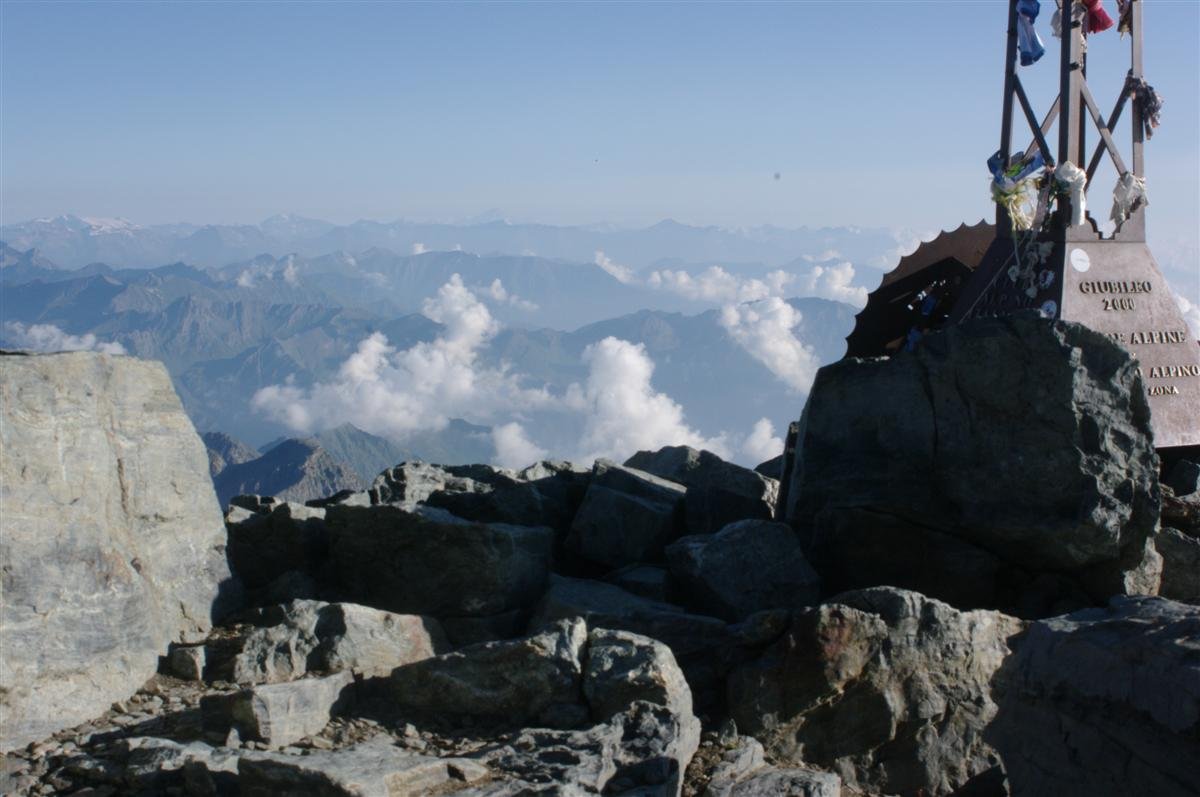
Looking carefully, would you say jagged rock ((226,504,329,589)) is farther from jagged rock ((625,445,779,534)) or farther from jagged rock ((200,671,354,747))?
jagged rock ((625,445,779,534))

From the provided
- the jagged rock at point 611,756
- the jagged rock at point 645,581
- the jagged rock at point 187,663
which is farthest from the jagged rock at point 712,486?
the jagged rock at point 187,663

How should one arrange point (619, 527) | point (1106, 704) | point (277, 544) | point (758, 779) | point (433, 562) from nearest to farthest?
point (1106, 704)
point (758, 779)
point (433, 562)
point (277, 544)
point (619, 527)

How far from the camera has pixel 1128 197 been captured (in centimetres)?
1344

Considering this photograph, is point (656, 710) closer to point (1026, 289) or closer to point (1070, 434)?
point (1070, 434)

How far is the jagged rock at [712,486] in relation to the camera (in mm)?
12898

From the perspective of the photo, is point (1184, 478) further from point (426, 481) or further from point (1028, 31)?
point (426, 481)

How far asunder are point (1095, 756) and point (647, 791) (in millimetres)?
2708

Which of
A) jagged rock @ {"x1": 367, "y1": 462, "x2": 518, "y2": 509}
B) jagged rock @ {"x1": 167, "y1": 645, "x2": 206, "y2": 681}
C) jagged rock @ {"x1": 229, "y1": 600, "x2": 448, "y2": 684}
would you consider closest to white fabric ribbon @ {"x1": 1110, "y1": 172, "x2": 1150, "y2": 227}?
jagged rock @ {"x1": 367, "y1": 462, "x2": 518, "y2": 509}

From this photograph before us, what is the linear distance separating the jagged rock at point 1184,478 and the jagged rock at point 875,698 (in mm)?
4635

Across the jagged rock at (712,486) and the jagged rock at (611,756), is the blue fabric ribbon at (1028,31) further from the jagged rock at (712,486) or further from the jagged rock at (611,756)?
the jagged rock at (611,756)

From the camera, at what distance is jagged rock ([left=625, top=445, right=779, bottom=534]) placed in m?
12.9

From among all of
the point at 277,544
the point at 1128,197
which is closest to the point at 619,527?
the point at 277,544

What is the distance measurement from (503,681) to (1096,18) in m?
11.1

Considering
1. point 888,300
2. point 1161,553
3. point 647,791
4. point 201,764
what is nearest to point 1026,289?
point 888,300
